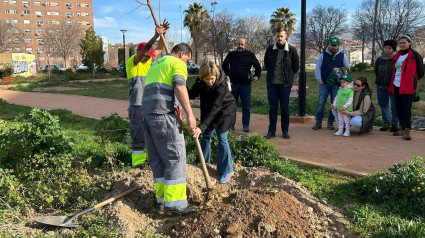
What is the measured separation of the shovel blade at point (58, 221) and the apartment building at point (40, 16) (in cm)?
8325

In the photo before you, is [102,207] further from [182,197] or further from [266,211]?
[266,211]

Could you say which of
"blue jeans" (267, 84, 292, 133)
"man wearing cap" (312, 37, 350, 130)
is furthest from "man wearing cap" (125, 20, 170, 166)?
"man wearing cap" (312, 37, 350, 130)

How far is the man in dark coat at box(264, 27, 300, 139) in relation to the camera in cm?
656

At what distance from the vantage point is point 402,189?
361cm

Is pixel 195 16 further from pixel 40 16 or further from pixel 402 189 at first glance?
pixel 40 16

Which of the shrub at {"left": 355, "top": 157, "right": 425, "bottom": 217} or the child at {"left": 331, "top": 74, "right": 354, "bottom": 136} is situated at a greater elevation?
the child at {"left": 331, "top": 74, "right": 354, "bottom": 136}

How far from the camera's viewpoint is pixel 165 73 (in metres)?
3.59

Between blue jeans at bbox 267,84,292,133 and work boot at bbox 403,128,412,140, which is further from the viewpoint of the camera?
blue jeans at bbox 267,84,292,133

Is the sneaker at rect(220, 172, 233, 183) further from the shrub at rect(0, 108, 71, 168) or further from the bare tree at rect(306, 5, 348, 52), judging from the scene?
the bare tree at rect(306, 5, 348, 52)

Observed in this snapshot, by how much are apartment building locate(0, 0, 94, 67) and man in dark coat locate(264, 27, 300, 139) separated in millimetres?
81075

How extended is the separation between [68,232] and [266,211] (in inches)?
76.5

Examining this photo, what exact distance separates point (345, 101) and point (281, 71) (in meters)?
1.61

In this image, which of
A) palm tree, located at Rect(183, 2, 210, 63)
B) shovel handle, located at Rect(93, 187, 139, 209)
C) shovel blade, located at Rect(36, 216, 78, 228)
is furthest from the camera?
palm tree, located at Rect(183, 2, 210, 63)

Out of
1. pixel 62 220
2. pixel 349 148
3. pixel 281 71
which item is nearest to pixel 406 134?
pixel 349 148
